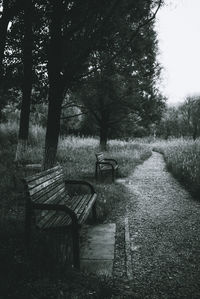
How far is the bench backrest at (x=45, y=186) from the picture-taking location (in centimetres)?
385

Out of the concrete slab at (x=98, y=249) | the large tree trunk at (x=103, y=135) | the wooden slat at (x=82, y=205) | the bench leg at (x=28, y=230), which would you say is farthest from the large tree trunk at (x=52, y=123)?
the large tree trunk at (x=103, y=135)

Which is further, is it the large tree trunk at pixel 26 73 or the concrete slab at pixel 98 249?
the large tree trunk at pixel 26 73

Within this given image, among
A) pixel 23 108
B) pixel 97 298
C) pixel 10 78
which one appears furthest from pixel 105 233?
pixel 23 108

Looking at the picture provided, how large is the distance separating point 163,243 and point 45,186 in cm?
197

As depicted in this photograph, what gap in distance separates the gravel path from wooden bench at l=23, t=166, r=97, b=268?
75cm

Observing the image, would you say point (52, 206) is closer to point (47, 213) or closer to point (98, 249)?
point (47, 213)

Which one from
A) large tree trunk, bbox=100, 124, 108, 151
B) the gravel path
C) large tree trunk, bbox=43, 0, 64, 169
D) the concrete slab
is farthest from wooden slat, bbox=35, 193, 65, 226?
large tree trunk, bbox=100, 124, 108, 151

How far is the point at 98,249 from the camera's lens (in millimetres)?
4480

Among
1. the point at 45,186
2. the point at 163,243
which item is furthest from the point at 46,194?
the point at 163,243

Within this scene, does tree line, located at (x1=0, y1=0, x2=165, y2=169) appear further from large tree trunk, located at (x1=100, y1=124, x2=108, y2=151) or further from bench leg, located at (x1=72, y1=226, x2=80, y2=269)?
large tree trunk, located at (x1=100, y1=124, x2=108, y2=151)

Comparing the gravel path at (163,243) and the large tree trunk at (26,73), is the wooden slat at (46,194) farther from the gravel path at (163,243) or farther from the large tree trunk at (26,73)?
the large tree trunk at (26,73)

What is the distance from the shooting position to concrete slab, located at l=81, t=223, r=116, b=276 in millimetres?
3881

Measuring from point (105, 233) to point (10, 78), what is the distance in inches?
304

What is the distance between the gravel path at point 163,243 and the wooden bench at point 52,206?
75 cm
